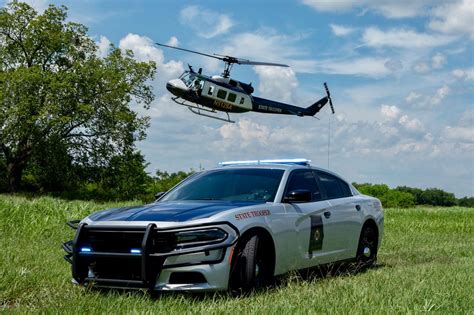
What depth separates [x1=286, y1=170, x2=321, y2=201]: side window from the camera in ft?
28.8

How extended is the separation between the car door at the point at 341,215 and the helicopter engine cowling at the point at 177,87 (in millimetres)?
29594

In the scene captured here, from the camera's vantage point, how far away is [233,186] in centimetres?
856

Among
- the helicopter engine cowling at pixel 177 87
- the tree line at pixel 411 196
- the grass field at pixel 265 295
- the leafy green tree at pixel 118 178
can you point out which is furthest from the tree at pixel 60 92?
the grass field at pixel 265 295

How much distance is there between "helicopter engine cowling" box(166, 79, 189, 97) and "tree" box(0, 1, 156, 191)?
37.5 ft

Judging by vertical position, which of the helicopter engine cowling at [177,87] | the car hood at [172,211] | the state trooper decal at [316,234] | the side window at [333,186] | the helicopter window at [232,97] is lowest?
the state trooper decal at [316,234]

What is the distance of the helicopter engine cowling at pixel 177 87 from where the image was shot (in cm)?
3932

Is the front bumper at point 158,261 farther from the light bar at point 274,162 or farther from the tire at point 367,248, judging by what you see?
the tire at point 367,248

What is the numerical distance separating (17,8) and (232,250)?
163 feet

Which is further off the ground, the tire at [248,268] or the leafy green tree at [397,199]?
the leafy green tree at [397,199]

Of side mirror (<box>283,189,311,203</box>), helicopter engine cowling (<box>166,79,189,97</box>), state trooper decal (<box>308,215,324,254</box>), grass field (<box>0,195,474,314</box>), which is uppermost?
helicopter engine cowling (<box>166,79,189,97</box>)

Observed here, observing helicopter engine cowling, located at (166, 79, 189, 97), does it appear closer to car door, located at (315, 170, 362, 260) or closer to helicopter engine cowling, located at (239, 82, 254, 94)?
helicopter engine cowling, located at (239, 82, 254, 94)

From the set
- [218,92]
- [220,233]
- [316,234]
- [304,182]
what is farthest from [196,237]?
[218,92]

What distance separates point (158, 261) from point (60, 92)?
4449 centimetres

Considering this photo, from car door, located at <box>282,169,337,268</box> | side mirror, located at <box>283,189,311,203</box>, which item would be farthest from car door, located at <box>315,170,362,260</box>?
side mirror, located at <box>283,189,311,203</box>
